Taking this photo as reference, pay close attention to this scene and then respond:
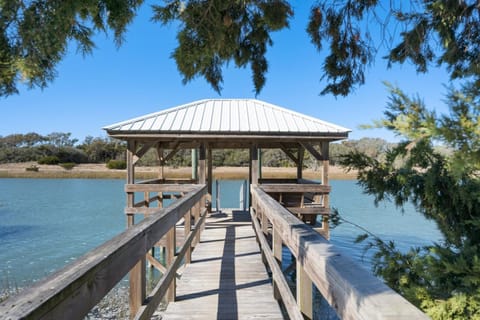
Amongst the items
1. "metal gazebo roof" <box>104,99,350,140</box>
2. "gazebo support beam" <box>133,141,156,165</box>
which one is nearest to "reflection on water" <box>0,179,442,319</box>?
"metal gazebo roof" <box>104,99,350,140</box>

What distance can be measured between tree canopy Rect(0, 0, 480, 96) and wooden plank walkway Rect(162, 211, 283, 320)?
2166 millimetres

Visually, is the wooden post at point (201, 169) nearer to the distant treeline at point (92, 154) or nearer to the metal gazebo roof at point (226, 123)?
the metal gazebo roof at point (226, 123)

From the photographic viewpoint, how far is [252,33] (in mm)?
3113

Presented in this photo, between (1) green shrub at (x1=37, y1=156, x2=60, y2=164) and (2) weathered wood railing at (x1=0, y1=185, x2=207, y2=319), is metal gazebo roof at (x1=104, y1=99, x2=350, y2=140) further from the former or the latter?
(1) green shrub at (x1=37, y1=156, x2=60, y2=164)

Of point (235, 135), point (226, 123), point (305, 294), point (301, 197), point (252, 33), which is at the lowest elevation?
point (301, 197)

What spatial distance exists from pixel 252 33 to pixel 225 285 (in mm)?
2878

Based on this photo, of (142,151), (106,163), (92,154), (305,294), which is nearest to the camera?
(305,294)

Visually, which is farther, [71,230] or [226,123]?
[71,230]

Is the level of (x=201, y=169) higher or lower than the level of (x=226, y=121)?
lower

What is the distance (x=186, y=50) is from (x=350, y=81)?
2197mm

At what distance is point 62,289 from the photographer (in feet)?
2.61

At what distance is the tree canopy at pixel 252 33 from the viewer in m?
1.60

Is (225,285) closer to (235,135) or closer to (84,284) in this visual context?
(84,284)

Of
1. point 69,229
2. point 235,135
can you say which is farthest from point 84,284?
point 69,229
